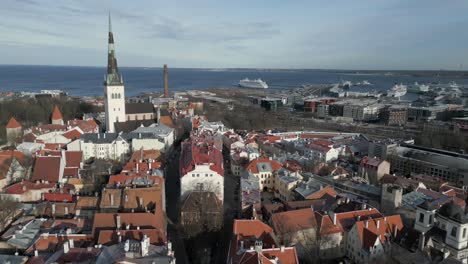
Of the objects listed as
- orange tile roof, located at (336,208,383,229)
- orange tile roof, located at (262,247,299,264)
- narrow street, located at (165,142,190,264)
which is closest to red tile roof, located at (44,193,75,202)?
narrow street, located at (165,142,190,264)

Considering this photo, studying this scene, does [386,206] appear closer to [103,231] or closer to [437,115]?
[103,231]

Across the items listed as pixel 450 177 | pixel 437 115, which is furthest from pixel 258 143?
pixel 437 115

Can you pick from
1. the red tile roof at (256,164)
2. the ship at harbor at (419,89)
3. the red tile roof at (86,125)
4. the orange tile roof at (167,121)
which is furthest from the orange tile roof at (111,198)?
the ship at harbor at (419,89)

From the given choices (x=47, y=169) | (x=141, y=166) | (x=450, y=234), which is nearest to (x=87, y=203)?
(x=141, y=166)

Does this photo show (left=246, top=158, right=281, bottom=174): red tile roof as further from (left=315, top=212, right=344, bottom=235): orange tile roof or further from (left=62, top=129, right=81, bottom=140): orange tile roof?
(left=62, top=129, right=81, bottom=140): orange tile roof

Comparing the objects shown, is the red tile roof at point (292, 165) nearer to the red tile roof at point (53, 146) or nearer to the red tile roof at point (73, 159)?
the red tile roof at point (73, 159)

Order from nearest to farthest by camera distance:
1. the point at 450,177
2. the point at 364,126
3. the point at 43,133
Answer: the point at 450,177
the point at 43,133
the point at 364,126
